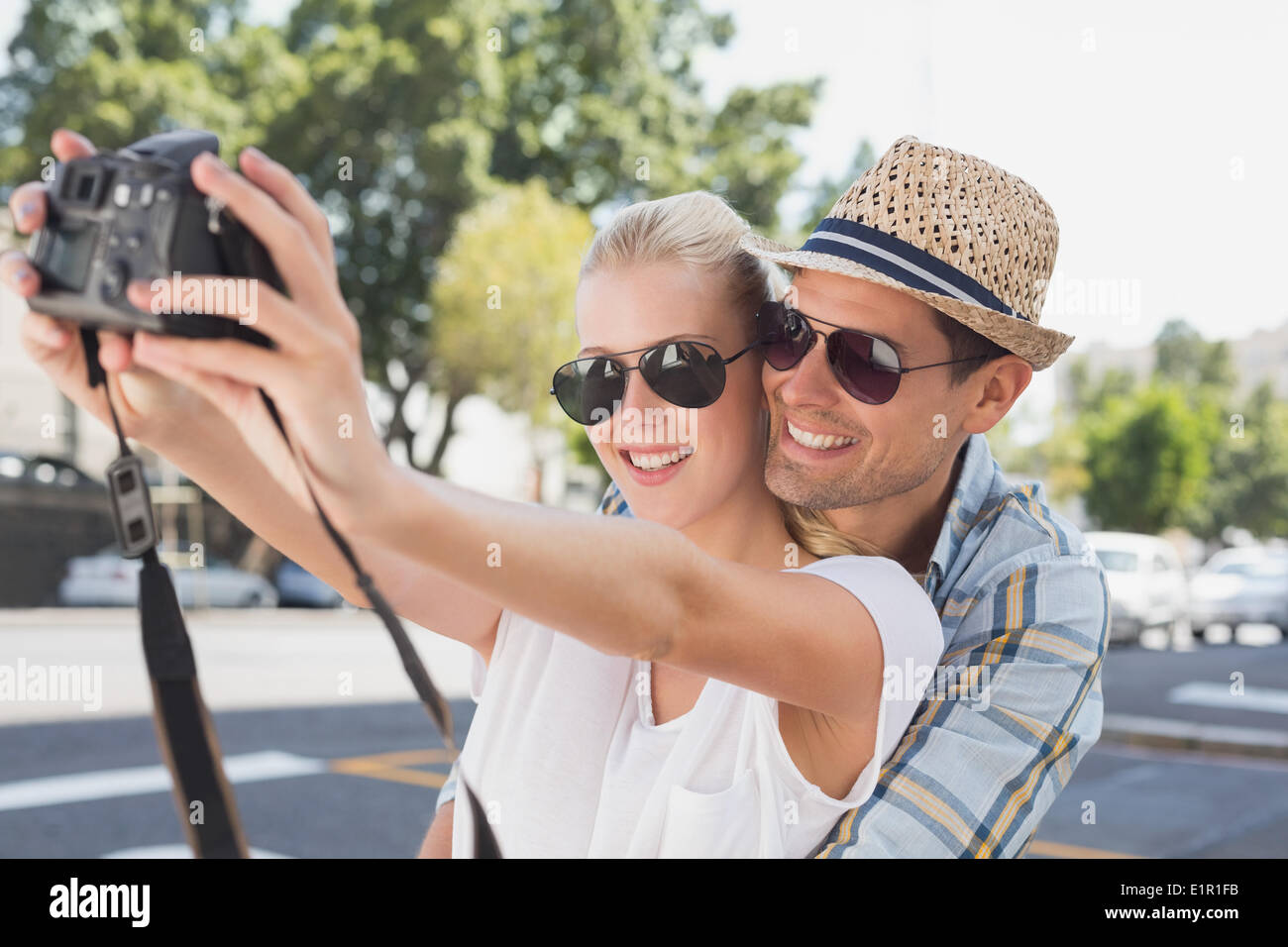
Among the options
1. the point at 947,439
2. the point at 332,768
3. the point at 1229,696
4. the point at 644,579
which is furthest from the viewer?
the point at 1229,696

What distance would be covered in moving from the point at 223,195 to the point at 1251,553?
Answer: 22.4 meters

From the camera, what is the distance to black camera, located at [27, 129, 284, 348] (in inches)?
32.0

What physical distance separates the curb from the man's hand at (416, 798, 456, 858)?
25.2 feet

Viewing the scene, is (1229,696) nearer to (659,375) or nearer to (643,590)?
(659,375)

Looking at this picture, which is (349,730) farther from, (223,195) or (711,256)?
(223,195)

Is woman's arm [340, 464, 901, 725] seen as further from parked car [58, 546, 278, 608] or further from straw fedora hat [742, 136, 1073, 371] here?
parked car [58, 546, 278, 608]

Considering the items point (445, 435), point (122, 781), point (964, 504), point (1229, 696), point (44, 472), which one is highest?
point (964, 504)

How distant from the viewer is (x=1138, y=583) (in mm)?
15719

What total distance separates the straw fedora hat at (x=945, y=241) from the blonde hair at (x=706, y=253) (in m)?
0.04

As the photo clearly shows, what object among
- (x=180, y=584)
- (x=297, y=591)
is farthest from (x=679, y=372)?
(x=297, y=591)

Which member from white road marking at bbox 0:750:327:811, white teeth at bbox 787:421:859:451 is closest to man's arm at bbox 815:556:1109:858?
white teeth at bbox 787:421:859:451

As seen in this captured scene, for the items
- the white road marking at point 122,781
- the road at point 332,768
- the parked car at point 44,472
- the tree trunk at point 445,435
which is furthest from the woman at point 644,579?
the tree trunk at point 445,435

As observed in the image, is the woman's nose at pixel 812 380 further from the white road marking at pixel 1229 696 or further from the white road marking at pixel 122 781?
the white road marking at pixel 1229 696

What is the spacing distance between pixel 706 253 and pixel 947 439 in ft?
1.57
